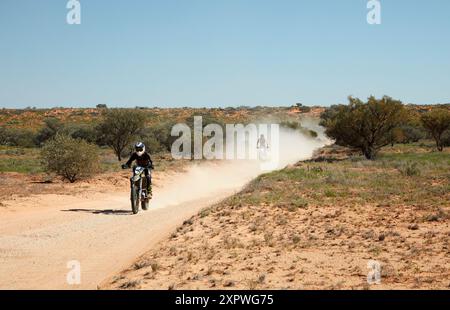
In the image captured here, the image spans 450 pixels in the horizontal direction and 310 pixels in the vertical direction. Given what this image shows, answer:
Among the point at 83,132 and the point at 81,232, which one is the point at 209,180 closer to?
the point at 81,232

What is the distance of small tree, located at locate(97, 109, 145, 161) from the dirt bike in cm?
2096

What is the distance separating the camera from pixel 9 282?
25.7 ft

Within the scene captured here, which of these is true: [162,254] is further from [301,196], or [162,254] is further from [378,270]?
[301,196]

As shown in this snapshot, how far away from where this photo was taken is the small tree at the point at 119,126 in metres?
36.1

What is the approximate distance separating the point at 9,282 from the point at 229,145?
36.6 metres

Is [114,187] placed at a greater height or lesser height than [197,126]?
lesser

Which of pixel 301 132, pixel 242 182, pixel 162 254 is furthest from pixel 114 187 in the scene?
pixel 301 132

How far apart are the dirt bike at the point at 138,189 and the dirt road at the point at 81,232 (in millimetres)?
386

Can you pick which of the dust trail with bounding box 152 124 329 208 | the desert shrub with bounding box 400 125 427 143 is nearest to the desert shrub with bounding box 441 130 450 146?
the desert shrub with bounding box 400 125 427 143

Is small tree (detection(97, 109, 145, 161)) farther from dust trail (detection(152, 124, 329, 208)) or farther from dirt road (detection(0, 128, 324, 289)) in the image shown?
dirt road (detection(0, 128, 324, 289))

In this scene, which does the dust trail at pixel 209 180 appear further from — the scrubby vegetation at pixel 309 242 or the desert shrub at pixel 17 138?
the desert shrub at pixel 17 138

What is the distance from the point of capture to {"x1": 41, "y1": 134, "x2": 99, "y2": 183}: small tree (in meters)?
22.0

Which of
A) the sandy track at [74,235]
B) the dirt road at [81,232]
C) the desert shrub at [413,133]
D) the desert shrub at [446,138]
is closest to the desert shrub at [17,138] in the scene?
the dirt road at [81,232]

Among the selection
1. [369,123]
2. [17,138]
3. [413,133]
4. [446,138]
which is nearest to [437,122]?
[446,138]
